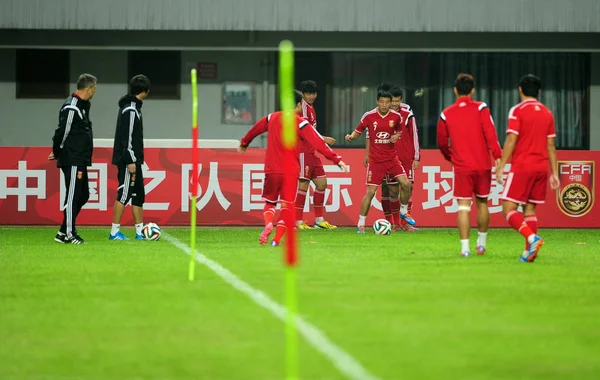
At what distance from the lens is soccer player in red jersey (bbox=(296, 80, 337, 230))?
20.4 m

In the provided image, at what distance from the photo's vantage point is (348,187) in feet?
70.2

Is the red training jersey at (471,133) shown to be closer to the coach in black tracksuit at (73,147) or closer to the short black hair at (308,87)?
the coach in black tracksuit at (73,147)

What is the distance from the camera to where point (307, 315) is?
29.0 ft

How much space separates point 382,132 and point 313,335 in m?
11.8

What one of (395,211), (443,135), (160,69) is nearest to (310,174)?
(395,211)

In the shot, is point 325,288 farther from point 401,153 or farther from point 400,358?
point 401,153

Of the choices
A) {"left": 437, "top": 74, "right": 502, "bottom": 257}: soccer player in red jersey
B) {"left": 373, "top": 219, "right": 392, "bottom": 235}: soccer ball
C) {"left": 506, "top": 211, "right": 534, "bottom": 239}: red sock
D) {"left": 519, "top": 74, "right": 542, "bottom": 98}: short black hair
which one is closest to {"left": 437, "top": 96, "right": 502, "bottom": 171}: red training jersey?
{"left": 437, "top": 74, "right": 502, "bottom": 257}: soccer player in red jersey

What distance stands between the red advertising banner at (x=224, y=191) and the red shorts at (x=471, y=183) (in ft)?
22.5

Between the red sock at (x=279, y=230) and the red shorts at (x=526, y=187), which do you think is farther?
the red sock at (x=279, y=230)

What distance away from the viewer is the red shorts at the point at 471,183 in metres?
14.3

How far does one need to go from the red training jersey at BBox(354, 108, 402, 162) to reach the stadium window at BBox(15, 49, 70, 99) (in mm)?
10896

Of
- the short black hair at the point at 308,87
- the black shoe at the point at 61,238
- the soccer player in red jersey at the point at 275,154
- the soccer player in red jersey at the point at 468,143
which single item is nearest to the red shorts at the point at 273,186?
the soccer player in red jersey at the point at 275,154

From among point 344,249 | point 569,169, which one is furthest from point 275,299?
point 569,169

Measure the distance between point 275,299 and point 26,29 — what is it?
18.5m
